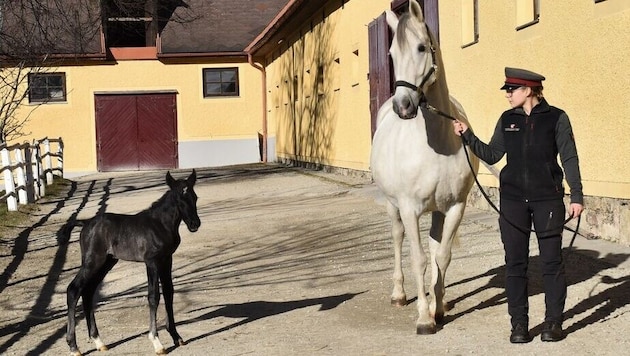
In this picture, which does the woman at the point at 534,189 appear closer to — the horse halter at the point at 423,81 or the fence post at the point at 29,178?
the horse halter at the point at 423,81

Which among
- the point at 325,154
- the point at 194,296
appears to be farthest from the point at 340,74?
the point at 194,296

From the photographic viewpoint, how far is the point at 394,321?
261 inches

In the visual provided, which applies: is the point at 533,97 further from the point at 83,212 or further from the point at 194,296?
the point at 83,212

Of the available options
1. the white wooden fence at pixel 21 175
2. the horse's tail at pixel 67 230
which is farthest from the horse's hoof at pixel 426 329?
the white wooden fence at pixel 21 175

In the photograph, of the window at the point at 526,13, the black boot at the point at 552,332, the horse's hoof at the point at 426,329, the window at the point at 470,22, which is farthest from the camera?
the window at the point at 470,22

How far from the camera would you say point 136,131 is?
35.0 metres

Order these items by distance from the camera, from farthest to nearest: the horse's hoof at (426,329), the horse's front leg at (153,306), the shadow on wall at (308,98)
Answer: the shadow on wall at (308,98), the horse's hoof at (426,329), the horse's front leg at (153,306)

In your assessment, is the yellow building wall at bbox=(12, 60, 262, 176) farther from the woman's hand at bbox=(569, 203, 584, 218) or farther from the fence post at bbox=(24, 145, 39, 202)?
the woman's hand at bbox=(569, 203, 584, 218)

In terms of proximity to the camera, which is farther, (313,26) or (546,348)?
(313,26)

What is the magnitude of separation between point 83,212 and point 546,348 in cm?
1201

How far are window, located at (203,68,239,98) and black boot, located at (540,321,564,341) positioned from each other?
3041 cm

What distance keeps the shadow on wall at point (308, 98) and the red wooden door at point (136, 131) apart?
15.0 ft

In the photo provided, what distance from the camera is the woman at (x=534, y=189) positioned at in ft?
18.0

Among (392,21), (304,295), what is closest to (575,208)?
(392,21)
